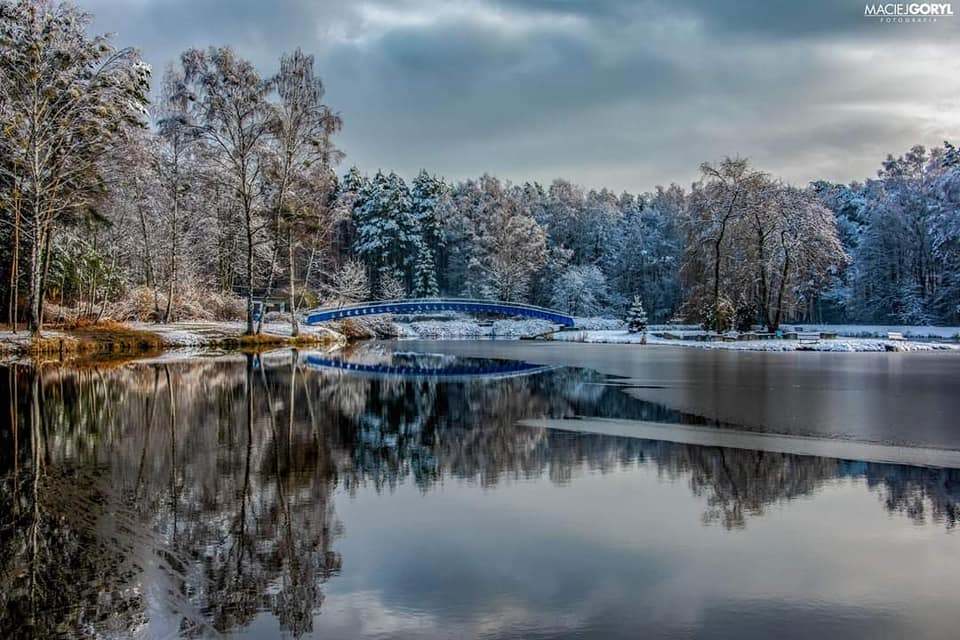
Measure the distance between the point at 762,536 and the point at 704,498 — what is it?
121cm

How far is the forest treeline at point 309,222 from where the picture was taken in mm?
25297

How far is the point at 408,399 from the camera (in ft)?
50.1

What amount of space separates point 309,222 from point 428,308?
20.9 metres

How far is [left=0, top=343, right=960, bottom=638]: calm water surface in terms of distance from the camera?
4402 mm

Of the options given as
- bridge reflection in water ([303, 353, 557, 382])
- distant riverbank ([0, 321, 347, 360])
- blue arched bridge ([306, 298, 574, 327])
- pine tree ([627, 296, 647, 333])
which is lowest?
bridge reflection in water ([303, 353, 557, 382])

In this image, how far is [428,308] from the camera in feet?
183


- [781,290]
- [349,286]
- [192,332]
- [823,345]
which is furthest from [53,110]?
[781,290]

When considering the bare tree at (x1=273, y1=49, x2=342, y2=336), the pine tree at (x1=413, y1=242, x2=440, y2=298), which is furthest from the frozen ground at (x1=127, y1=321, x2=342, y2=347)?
the pine tree at (x1=413, y1=242, x2=440, y2=298)

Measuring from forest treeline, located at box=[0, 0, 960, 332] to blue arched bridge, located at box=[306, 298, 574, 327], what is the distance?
11.6ft

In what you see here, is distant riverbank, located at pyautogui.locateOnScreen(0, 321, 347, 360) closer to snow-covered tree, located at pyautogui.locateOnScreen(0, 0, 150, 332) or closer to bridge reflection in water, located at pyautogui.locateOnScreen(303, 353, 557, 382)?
snow-covered tree, located at pyautogui.locateOnScreen(0, 0, 150, 332)

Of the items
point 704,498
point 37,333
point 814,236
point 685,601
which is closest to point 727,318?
point 814,236

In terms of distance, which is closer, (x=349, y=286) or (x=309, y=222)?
(x=309, y=222)

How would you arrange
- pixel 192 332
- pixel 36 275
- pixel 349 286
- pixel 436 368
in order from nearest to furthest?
pixel 36 275, pixel 436 368, pixel 192 332, pixel 349 286

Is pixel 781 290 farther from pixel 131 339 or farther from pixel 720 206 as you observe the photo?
pixel 131 339
